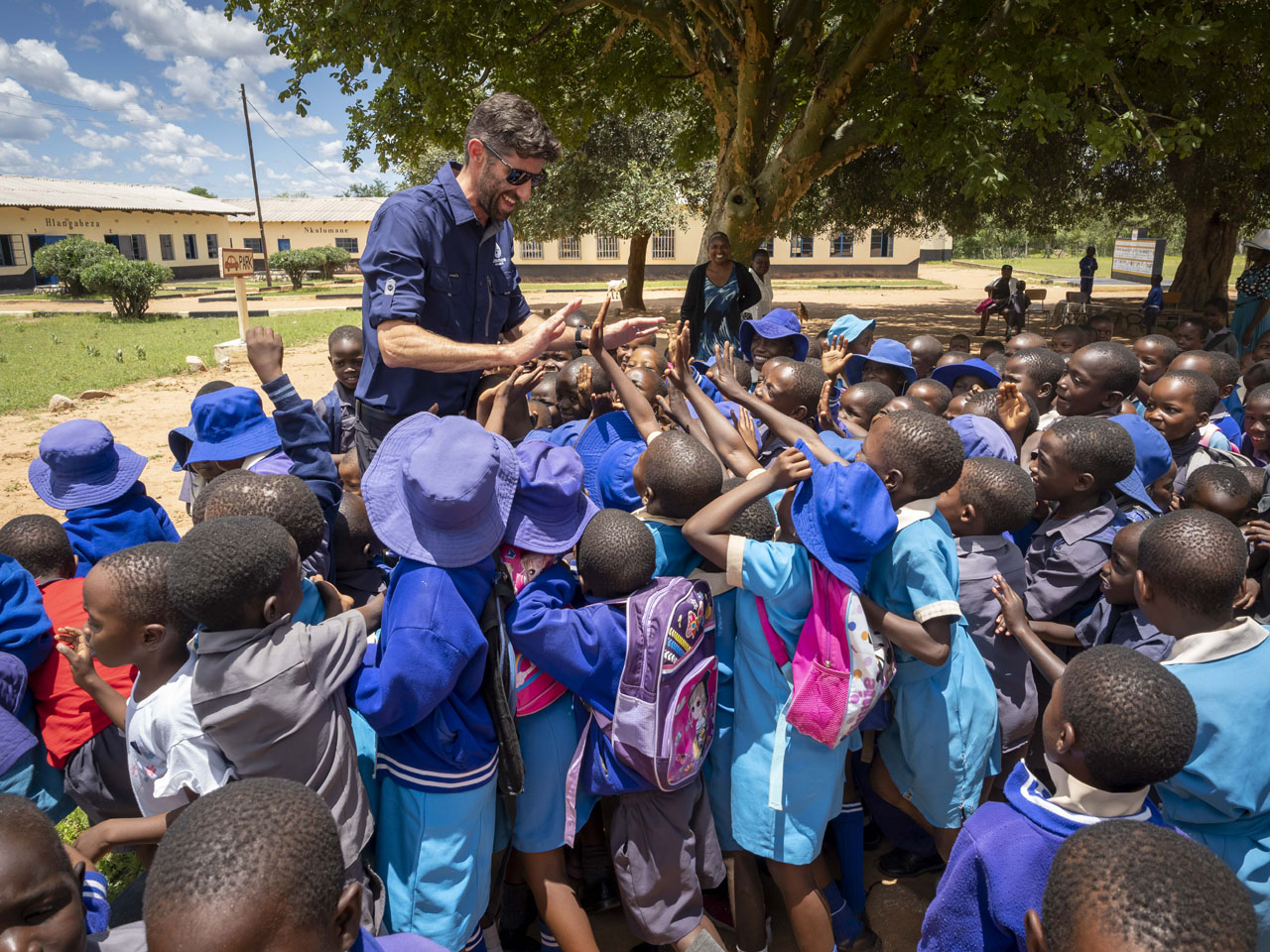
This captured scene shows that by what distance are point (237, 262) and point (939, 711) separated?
8169 millimetres

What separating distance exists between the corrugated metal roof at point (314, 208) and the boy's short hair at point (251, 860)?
4466cm

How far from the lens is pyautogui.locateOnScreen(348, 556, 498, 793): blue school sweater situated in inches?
65.1

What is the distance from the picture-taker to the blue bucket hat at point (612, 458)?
265 cm

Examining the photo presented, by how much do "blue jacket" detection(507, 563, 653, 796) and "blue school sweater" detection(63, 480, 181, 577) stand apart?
141 cm

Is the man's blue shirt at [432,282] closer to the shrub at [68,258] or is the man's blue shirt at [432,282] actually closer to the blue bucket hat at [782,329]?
the blue bucket hat at [782,329]

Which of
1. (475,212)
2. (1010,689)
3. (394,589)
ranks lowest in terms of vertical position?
(1010,689)

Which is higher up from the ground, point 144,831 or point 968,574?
point 968,574

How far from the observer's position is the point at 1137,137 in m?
6.65

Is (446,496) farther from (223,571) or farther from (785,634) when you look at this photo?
(785,634)

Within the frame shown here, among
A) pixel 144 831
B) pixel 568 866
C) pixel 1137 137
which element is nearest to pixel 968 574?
pixel 568 866

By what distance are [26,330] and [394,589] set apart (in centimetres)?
1932

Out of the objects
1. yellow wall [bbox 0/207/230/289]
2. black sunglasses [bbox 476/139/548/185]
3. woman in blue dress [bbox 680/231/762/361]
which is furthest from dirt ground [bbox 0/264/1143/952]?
yellow wall [bbox 0/207/230/289]

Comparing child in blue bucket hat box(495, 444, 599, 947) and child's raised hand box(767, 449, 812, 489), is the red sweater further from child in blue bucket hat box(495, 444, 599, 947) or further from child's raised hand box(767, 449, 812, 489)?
child's raised hand box(767, 449, 812, 489)

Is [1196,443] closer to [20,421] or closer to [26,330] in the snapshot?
[20,421]
